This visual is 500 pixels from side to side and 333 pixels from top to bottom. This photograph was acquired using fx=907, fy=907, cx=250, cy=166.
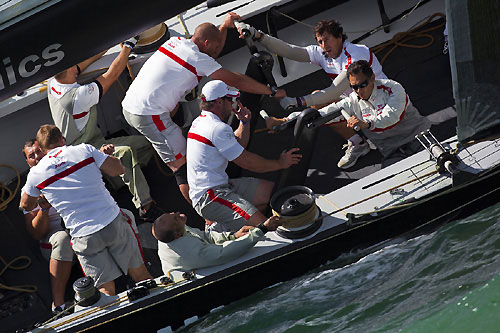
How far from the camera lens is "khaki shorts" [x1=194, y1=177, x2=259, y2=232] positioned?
5930 millimetres

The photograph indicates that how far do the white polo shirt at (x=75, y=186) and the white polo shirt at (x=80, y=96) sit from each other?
74 cm

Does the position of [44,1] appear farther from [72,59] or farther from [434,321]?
[434,321]

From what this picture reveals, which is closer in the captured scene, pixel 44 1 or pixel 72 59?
pixel 44 1

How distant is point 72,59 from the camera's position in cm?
427

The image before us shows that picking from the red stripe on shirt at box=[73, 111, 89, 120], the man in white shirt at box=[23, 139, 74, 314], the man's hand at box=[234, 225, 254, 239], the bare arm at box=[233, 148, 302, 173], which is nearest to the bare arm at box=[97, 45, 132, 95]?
the red stripe on shirt at box=[73, 111, 89, 120]

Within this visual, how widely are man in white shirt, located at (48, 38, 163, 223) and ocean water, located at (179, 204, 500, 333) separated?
1.15 metres

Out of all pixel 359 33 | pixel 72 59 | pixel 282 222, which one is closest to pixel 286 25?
pixel 359 33

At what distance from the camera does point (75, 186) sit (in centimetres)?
582

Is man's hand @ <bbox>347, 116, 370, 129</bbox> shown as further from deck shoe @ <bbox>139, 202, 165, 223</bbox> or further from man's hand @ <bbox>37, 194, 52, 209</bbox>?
man's hand @ <bbox>37, 194, 52, 209</bbox>

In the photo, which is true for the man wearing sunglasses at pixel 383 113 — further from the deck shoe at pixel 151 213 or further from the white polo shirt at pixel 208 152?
the deck shoe at pixel 151 213

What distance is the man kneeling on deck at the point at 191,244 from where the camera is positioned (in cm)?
557

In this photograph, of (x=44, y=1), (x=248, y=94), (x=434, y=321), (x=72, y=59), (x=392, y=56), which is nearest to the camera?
(x=44, y=1)

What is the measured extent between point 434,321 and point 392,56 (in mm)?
2719

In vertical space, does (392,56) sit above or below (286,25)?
below
